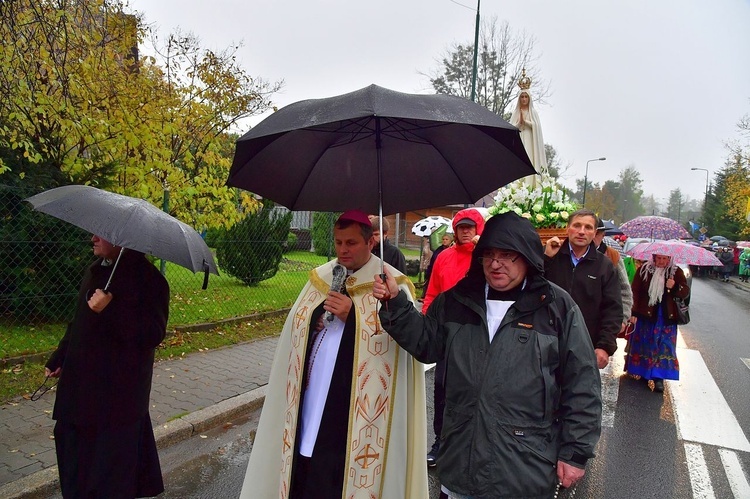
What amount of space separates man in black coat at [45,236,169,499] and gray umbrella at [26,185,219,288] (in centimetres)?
28

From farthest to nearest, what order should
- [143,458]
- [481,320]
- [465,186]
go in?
1. [143,458]
2. [465,186]
3. [481,320]

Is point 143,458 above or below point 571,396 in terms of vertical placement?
below

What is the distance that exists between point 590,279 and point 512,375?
8.11 feet

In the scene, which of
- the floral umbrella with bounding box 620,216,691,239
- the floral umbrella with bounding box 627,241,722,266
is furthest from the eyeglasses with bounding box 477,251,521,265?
the floral umbrella with bounding box 620,216,691,239

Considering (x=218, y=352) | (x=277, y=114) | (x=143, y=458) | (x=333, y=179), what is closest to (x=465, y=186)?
(x=333, y=179)

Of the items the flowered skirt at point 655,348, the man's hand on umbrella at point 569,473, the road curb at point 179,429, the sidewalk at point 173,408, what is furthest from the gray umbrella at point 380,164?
the flowered skirt at point 655,348

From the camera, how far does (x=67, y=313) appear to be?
20.3ft

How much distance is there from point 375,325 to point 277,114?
1082 millimetres

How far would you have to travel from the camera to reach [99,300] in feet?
8.30

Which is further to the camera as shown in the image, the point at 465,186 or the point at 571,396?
the point at 465,186

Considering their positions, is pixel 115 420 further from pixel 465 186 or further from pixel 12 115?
pixel 12 115

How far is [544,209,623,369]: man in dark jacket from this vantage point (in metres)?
4.05

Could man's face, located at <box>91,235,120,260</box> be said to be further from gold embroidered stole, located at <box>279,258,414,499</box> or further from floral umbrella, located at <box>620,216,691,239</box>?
floral umbrella, located at <box>620,216,691,239</box>

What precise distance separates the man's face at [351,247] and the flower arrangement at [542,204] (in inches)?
77.6
